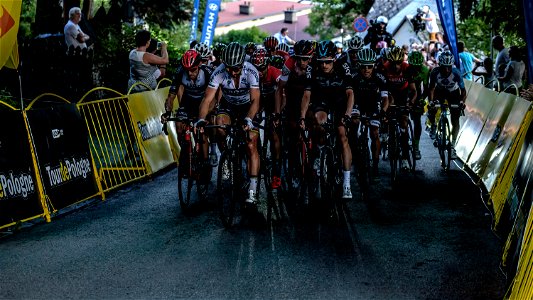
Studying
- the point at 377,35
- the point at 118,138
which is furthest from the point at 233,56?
the point at 377,35

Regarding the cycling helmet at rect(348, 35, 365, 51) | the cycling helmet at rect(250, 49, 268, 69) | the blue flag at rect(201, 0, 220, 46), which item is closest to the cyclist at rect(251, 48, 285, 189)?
the cycling helmet at rect(250, 49, 268, 69)

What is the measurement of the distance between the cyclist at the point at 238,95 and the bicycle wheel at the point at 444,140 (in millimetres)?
4565

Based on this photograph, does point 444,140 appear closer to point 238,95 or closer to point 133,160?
point 238,95

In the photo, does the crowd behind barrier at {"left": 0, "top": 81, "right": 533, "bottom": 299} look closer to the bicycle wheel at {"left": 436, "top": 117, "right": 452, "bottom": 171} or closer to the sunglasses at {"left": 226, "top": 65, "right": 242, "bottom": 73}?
the bicycle wheel at {"left": 436, "top": 117, "right": 452, "bottom": 171}

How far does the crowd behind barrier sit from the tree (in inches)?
2104

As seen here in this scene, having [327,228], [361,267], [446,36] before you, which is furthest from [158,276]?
[446,36]

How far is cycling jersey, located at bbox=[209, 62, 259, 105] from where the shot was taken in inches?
382

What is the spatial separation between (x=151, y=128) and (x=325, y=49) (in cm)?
475

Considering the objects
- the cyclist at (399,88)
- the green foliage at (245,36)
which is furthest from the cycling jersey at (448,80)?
the green foliage at (245,36)

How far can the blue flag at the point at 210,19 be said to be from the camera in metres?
25.9

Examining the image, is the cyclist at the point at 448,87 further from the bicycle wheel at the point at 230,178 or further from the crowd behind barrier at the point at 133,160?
the bicycle wheel at the point at 230,178

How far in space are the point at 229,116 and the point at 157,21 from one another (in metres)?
21.4

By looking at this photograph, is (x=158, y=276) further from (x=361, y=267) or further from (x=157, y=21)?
(x=157, y=21)

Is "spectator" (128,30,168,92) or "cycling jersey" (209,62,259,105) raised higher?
"cycling jersey" (209,62,259,105)
